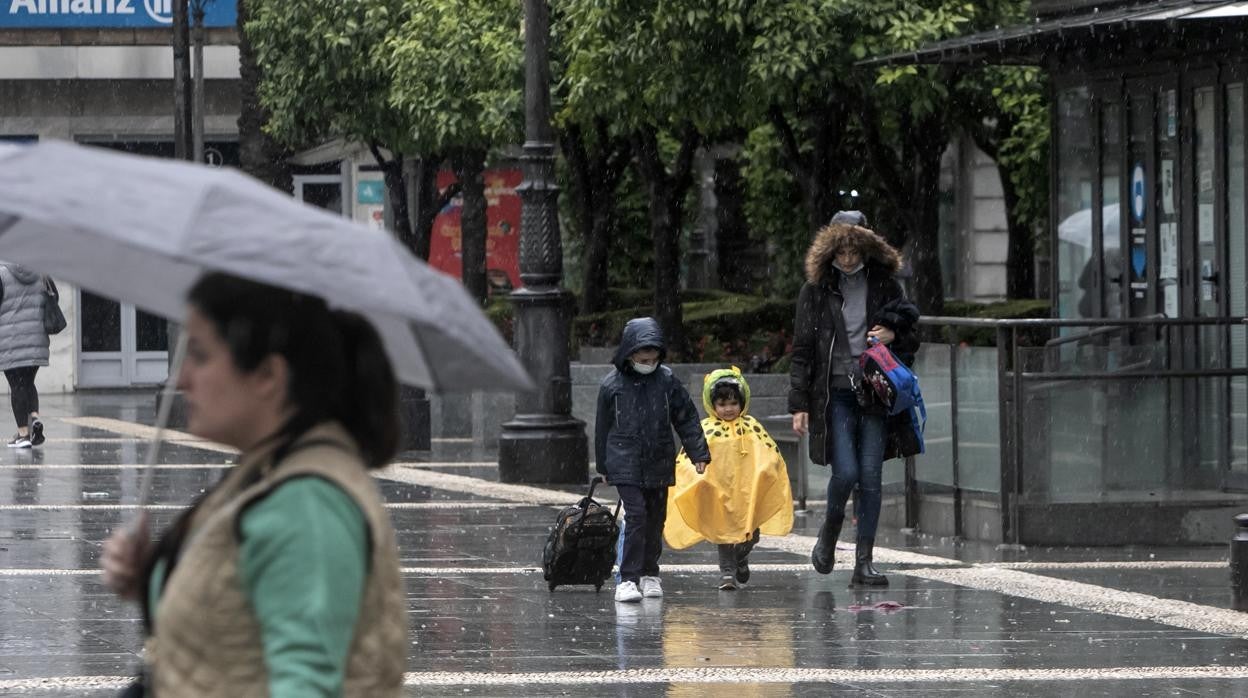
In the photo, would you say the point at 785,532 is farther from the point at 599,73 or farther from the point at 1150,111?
the point at 599,73

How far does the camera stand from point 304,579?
2723mm

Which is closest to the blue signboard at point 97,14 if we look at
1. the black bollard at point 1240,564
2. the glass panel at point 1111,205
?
the glass panel at point 1111,205

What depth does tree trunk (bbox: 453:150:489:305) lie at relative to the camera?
95.4 ft

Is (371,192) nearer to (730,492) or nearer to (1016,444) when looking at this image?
(1016,444)

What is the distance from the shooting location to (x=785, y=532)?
11.2 metres

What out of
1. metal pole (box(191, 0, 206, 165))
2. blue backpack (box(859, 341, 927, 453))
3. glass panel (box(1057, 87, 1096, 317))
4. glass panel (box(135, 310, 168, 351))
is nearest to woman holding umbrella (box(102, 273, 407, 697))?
blue backpack (box(859, 341, 927, 453))

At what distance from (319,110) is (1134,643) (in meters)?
20.0

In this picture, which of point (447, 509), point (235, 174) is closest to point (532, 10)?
point (447, 509)

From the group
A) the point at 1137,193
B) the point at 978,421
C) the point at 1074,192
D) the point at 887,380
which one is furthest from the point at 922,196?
the point at 887,380

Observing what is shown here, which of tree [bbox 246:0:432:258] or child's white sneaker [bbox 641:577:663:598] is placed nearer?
child's white sneaker [bbox 641:577:663:598]

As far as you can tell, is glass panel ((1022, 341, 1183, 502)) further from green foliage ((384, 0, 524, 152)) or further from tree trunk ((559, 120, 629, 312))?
tree trunk ((559, 120, 629, 312))

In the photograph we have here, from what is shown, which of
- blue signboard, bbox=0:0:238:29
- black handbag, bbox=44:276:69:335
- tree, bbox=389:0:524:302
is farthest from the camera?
blue signboard, bbox=0:0:238:29

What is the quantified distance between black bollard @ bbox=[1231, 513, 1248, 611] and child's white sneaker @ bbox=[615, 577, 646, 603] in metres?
2.62

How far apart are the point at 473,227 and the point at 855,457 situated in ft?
62.0
